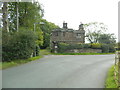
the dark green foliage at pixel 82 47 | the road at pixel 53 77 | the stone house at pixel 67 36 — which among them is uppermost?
the stone house at pixel 67 36

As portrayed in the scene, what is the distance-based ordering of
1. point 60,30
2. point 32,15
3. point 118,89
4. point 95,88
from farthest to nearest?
1. point 60,30
2. point 32,15
3. point 95,88
4. point 118,89

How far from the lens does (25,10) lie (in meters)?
16.5

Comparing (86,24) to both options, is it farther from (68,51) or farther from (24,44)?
(24,44)

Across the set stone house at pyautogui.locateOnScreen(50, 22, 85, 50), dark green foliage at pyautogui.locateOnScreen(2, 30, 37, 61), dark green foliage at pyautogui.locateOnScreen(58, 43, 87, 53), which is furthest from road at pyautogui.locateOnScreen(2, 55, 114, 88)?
stone house at pyautogui.locateOnScreen(50, 22, 85, 50)

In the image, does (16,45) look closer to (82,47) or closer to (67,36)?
(82,47)

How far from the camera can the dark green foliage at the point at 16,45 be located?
9781 millimetres

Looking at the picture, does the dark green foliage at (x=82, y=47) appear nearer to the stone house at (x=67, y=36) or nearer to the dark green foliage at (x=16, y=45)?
the stone house at (x=67, y=36)

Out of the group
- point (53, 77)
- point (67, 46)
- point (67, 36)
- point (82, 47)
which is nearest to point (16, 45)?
point (53, 77)

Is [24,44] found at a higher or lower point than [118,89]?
higher

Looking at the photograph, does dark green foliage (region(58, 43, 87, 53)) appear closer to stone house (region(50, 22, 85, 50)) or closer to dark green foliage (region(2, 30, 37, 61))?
stone house (region(50, 22, 85, 50))

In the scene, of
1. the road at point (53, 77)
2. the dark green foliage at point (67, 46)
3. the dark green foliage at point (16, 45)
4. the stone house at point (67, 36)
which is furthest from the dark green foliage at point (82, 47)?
the road at point (53, 77)

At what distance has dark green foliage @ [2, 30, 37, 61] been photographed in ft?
32.1

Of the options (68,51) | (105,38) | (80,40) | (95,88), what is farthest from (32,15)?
(105,38)

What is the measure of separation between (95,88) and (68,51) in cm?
2103
